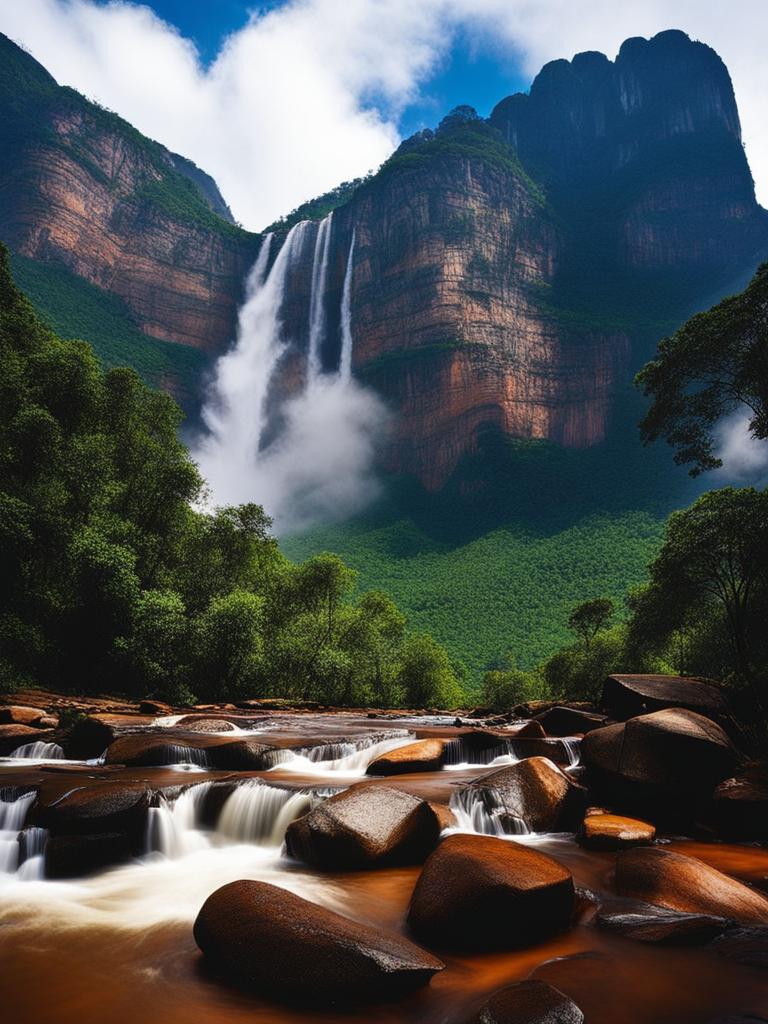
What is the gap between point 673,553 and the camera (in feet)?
64.1

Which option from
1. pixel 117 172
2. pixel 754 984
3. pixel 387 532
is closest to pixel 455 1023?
pixel 754 984

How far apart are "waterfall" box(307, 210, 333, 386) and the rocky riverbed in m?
129

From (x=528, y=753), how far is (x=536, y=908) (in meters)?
7.45

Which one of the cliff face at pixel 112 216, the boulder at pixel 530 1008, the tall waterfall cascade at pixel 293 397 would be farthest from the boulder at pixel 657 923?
the cliff face at pixel 112 216

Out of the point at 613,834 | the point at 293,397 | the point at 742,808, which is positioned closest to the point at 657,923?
the point at 613,834

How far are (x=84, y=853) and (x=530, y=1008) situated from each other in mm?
4986

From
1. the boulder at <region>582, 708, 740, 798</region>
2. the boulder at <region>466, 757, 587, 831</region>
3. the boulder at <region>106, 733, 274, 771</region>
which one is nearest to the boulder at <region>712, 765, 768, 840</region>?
the boulder at <region>582, 708, 740, 798</region>

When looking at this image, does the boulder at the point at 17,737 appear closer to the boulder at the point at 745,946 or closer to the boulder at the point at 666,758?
the boulder at the point at 666,758

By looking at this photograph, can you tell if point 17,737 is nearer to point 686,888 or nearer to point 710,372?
point 686,888

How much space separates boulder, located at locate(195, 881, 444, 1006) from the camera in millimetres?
3146

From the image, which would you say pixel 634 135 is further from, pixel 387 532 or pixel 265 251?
pixel 387 532

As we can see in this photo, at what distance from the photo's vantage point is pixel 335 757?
1153 cm

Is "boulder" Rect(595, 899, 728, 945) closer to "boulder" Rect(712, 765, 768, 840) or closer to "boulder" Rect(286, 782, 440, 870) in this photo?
"boulder" Rect(286, 782, 440, 870)

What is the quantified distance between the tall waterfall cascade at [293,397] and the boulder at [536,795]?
110m
